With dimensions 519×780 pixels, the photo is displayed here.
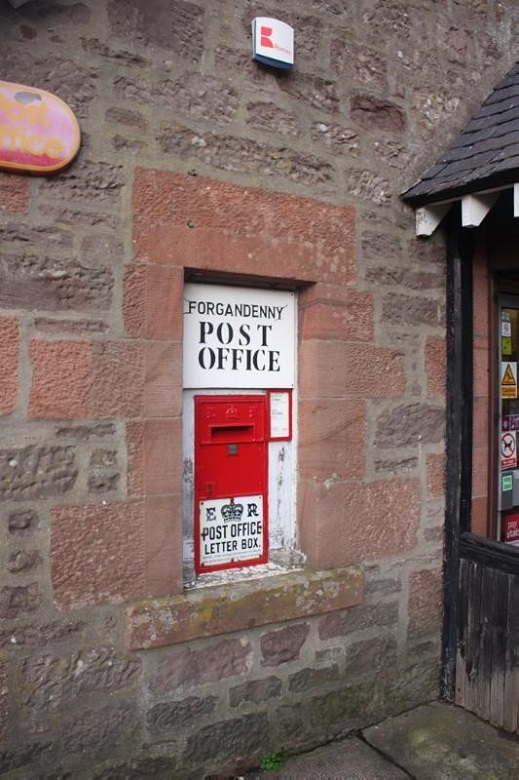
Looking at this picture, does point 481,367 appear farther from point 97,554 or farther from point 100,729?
point 100,729

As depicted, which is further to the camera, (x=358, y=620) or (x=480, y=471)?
(x=480, y=471)

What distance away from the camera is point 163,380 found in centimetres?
256

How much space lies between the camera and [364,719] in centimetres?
313

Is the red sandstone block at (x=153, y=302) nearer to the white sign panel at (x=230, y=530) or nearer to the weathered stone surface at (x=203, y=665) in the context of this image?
the white sign panel at (x=230, y=530)

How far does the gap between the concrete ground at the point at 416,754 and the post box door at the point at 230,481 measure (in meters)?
0.93

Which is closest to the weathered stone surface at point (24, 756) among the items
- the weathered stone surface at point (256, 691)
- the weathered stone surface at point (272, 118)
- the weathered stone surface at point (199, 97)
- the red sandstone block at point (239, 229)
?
the weathered stone surface at point (256, 691)

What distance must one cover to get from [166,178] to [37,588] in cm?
168

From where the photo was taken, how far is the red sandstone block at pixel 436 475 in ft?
11.0

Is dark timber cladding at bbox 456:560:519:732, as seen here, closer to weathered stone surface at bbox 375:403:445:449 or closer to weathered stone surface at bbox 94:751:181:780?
weathered stone surface at bbox 375:403:445:449

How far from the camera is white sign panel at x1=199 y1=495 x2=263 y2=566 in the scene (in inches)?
113

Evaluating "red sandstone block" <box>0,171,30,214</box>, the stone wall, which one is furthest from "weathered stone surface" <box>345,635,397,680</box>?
"red sandstone block" <box>0,171,30,214</box>

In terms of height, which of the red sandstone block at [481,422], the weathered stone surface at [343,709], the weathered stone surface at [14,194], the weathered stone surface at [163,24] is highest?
the weathered stone surface at [163,24]

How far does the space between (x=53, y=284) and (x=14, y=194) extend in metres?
0.34

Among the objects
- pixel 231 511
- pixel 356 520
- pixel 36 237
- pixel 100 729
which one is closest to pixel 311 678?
pixel 356 520
